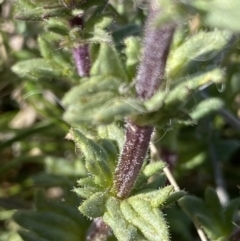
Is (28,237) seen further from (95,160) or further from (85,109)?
(85,109)

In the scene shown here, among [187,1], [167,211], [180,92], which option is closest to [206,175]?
[167,211]

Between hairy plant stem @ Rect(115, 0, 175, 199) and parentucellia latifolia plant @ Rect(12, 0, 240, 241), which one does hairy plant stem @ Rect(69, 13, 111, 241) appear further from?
hairy plant stem @ Rect(115, 0, 175, 199)

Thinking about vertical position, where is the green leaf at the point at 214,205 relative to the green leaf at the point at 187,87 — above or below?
below

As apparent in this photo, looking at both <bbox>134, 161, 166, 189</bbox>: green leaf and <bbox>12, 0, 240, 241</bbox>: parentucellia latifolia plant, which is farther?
<bbox>134, 161, 166, 189</bbox>: green leaf

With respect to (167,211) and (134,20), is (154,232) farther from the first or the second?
(134,20)

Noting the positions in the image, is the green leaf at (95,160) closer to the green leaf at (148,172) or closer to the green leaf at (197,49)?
the green leaf at (148,172)

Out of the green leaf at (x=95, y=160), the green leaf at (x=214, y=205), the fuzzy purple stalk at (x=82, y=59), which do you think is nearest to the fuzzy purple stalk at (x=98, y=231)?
the green leaf at (x=95, y=160)

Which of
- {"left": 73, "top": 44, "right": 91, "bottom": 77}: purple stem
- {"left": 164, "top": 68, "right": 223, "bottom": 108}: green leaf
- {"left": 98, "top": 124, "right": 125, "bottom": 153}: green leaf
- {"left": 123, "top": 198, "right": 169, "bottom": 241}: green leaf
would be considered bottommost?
{"left": 123, "top": 198, "right": 169, "bottom": 241}: green leaf

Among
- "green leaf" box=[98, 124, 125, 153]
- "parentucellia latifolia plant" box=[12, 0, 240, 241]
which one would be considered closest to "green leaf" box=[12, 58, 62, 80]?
"parentucellia latifolia plant" box=[12, 0, 240, 241]
